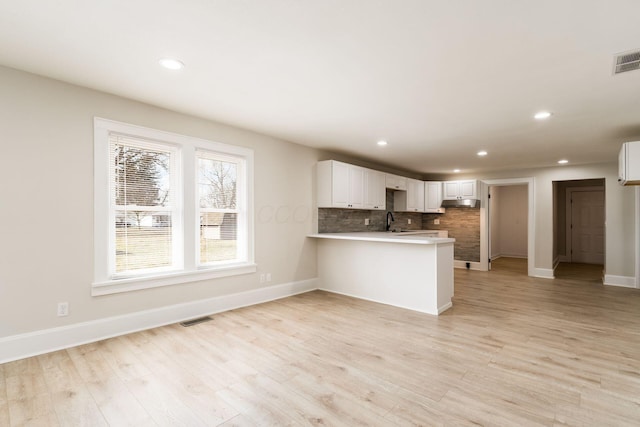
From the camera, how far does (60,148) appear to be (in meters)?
2.93

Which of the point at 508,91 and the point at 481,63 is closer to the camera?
the point at 481,63

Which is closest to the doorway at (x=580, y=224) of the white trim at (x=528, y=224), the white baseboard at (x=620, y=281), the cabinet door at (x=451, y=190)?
the white trim at (x=528, y=224)

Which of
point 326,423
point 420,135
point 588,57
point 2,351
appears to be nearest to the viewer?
point 326,423

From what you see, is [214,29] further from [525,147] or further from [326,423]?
[525,147]

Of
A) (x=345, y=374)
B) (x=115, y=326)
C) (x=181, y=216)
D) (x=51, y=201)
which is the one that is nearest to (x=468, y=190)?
(x=345, y=374)

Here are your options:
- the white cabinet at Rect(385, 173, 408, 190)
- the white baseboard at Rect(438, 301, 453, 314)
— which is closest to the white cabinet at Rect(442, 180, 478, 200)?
the white cabinet at Rect(385, 173, 408, 190)

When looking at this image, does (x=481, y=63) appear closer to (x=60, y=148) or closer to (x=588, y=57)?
(x=588, y=57)

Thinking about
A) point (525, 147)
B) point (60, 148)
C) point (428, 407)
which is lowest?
point (428, 407)

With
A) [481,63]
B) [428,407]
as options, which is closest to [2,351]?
[428,407]

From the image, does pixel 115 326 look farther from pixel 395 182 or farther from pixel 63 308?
pixel 395 182

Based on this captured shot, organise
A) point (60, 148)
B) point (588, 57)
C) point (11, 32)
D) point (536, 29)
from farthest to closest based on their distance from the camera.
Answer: point (60, 148)
point (588, 57)
point (11, 32)
point (536, 29)

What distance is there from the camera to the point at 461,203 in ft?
25.5

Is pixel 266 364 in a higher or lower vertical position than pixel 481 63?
lower

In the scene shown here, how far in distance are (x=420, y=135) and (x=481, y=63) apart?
7.14ft
